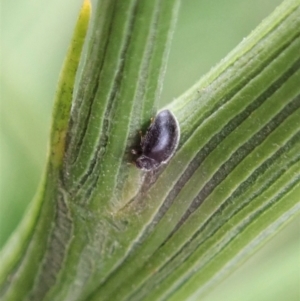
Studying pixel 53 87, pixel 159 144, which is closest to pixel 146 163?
pixel 159 144

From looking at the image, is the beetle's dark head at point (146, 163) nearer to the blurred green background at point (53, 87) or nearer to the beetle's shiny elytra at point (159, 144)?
the beetle's shiny elytra at point (159, 144)

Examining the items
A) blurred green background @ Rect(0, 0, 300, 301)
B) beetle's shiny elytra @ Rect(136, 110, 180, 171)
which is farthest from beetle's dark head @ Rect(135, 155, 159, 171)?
blurred green background @ Rect(0, 0, 300, 301)

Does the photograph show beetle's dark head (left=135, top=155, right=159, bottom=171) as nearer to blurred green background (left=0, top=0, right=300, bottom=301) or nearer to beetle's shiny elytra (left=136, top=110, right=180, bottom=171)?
beetle's shiny elytra (left=136, top=110, right=180, bottom=171)

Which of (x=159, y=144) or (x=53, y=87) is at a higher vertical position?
(x=53, y=87)

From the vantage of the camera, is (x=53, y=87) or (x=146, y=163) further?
(x=53, y=87)

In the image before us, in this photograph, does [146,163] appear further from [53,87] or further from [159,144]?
[53,87]

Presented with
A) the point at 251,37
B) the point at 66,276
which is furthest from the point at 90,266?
the point at 251,37

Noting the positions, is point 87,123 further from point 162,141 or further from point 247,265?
point 247,265
